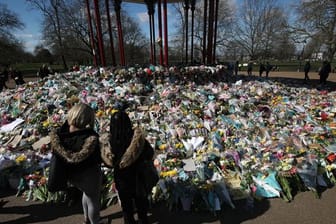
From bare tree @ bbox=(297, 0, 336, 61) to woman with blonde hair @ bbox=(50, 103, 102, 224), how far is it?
1009 inches

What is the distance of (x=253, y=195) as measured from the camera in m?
3.06

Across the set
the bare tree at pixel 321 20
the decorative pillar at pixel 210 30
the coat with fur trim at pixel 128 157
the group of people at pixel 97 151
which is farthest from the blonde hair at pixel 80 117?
the bare tree at pixel 321 20

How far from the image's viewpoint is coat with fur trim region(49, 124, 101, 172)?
2033mm

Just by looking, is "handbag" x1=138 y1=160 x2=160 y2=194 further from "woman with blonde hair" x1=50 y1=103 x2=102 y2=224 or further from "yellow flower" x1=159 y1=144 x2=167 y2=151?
"yellow flower" x1=159 y1=144 x2=167 y2=151

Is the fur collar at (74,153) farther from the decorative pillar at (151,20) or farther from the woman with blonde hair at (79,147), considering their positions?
the decorative pillar at (151,20)

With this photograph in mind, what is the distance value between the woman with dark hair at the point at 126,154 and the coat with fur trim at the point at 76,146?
0.13 meters

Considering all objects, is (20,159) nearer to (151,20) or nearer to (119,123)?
(119,123)

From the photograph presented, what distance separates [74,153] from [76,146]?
68 millimetres

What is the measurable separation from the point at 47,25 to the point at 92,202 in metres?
35.5

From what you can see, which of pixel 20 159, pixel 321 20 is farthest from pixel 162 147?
pixel 321 20

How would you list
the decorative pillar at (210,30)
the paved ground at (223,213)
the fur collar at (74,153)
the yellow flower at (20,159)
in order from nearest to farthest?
the fur collar at (74,153), the paved ground at (223,213), the yellow flower at (20,159), the decorative pillar at (210,30)

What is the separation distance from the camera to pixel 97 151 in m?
2.16

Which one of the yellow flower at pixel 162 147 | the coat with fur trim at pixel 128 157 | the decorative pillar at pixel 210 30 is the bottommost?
the yellow flower at pixel 162 147

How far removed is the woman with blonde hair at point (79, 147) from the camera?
204 centimetres
